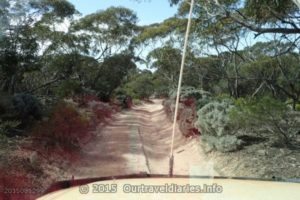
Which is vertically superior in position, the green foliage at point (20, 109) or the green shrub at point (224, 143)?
the green foliage at point (20, 109)

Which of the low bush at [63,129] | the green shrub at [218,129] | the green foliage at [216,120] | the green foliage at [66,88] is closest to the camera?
the low bush at [63,129]

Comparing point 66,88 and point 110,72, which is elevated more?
point 110,72

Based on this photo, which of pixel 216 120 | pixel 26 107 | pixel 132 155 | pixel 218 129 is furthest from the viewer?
pixel 132 155

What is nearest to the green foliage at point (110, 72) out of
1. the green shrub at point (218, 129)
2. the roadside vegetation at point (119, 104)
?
the roadside vegetation at point (119, 104)

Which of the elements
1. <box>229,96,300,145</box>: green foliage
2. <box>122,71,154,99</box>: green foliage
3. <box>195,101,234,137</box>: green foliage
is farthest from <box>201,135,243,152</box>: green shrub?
<box>122,71,154,99</box>: green foliage

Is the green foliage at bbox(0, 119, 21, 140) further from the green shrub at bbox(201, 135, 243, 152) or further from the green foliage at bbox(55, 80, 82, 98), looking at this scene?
the green foliage at bbox(55, 80, 82, 98)

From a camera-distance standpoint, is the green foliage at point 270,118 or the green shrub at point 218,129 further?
the green shrub at point 218,129

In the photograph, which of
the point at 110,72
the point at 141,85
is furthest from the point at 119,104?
the point at 141,85

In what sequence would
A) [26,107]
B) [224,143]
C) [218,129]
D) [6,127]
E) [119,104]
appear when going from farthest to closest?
[119,104], [218,129], [26,107], [224,143], [6,127]

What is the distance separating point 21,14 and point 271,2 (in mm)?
12030

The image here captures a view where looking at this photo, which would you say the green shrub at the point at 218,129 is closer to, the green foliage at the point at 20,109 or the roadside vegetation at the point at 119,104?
the roadside vegetation at the point at 119,104

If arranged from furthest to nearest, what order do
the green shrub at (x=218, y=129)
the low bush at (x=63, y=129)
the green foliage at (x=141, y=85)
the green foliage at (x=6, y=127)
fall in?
the green foliage at (x=141, y=85) < the green shrub at (x=218, y=129) < the low bush at (x=63, y=129) < the green foliage at (x=6, y=127)

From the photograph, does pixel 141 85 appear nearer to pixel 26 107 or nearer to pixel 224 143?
A: pixel 26 107

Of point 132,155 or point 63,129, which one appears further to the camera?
point 132,155
